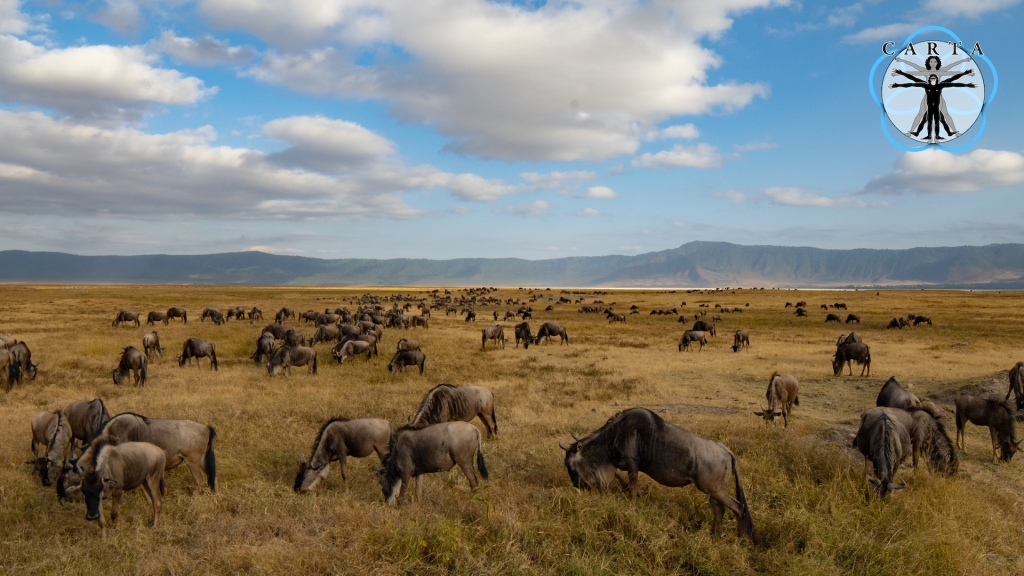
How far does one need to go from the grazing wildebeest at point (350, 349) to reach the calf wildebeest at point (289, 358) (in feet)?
7.69

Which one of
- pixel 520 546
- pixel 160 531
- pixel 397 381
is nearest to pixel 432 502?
pixel 520 546

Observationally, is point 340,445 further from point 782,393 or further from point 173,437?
point 782,393

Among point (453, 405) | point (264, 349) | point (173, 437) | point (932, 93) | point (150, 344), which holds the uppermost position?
point (932, 93)

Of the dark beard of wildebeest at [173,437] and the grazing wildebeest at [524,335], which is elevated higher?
the dark beard of wildebeest at [173,437]

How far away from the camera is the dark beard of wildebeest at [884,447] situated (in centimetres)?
766

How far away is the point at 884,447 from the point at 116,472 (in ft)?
36.7

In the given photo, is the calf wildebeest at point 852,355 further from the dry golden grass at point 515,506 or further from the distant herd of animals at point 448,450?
the distant herd of animals at point 448,450

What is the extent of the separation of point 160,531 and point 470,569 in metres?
4.39

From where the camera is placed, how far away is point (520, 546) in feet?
21.3

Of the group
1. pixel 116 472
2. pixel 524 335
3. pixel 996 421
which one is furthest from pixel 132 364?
pixel 996 421

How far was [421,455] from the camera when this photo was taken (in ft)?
26.2

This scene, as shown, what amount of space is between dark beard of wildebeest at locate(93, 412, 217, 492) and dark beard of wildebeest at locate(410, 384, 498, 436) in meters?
3.58

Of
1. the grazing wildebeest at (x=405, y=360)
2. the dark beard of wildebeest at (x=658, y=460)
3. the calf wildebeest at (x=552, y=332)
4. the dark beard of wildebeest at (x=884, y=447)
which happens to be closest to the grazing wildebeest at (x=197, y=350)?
the grazing wildebeest at (x=405, y=360)

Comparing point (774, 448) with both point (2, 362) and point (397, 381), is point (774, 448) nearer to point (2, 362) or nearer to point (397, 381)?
point (397, 381)
